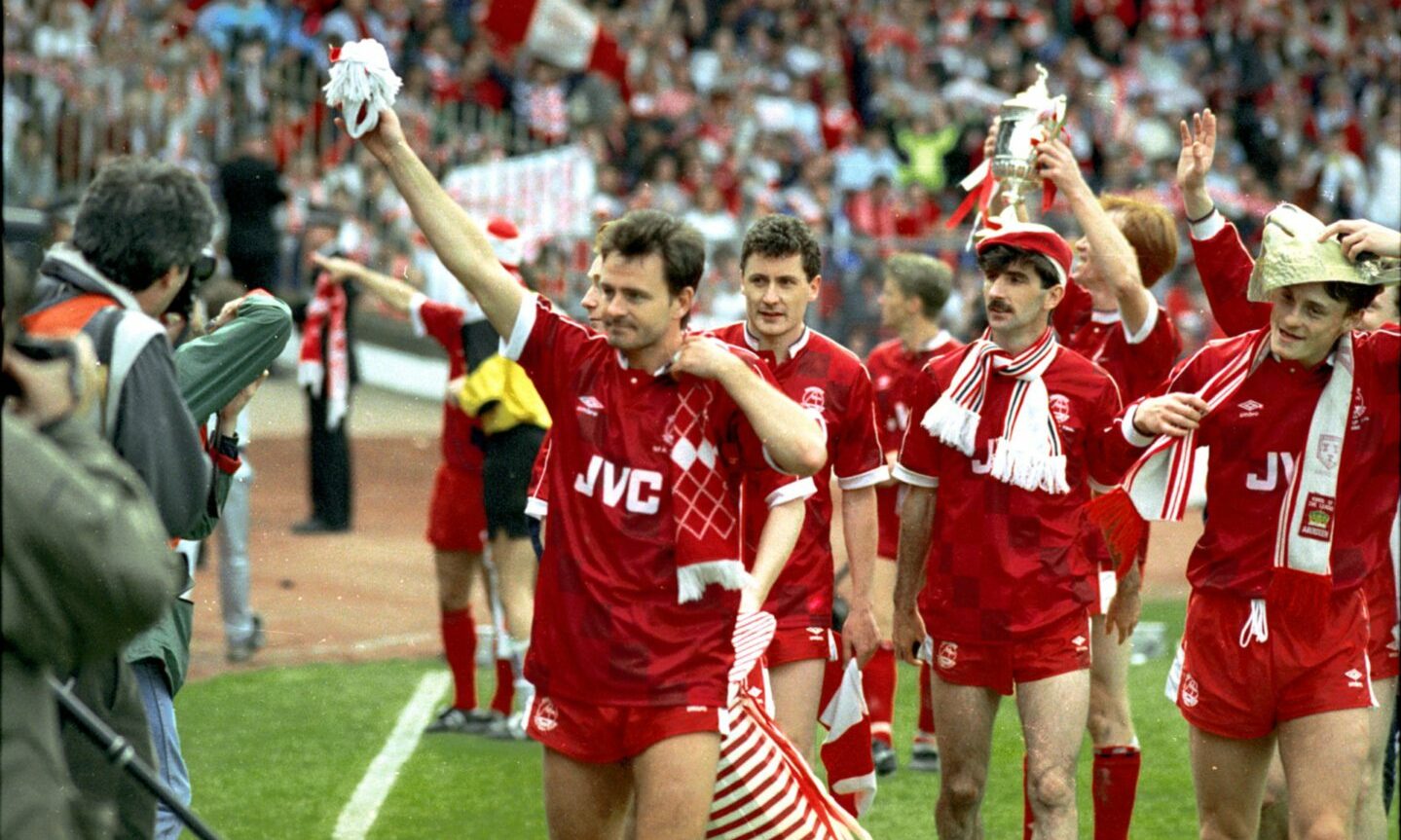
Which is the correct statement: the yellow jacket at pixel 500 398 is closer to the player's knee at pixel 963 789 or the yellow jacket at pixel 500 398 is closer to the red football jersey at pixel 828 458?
the red football jersey at pixel 828 458

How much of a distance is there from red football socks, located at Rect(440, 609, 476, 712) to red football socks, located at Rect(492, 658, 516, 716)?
5.1 inches

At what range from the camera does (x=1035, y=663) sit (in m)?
6.32

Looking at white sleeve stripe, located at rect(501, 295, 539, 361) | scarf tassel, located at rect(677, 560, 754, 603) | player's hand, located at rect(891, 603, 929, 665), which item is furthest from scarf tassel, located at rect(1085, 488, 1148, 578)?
white sleeve stripe, located at rect(501, 295, 539, 361)

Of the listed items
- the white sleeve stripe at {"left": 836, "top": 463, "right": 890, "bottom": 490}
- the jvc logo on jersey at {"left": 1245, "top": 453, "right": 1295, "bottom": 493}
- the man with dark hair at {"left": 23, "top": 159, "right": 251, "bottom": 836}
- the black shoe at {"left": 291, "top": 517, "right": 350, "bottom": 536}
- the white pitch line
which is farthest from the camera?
the black shoe at {"left": 291, "top": 517, "right": 350, "bottom": 536}

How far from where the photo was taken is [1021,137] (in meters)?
7.19

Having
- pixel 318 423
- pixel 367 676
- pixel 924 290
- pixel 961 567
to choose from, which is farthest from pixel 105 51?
pixel 961 567

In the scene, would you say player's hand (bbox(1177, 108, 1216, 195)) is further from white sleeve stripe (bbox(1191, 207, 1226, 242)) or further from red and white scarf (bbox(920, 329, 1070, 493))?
red and white scarf (bbox(920, 329, 1070, 493))

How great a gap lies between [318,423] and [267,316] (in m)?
9.96

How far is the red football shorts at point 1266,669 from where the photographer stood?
5762 mm

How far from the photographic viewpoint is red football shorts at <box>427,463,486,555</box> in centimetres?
982

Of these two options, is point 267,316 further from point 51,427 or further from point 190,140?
point 190,140

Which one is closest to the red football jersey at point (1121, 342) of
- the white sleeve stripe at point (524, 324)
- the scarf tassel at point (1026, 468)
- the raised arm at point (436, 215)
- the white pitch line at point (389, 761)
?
the scarf tassel at point (1026, 468)

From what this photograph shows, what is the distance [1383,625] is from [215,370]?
4.02 metres

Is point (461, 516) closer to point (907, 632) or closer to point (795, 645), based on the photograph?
point (795, 645)
